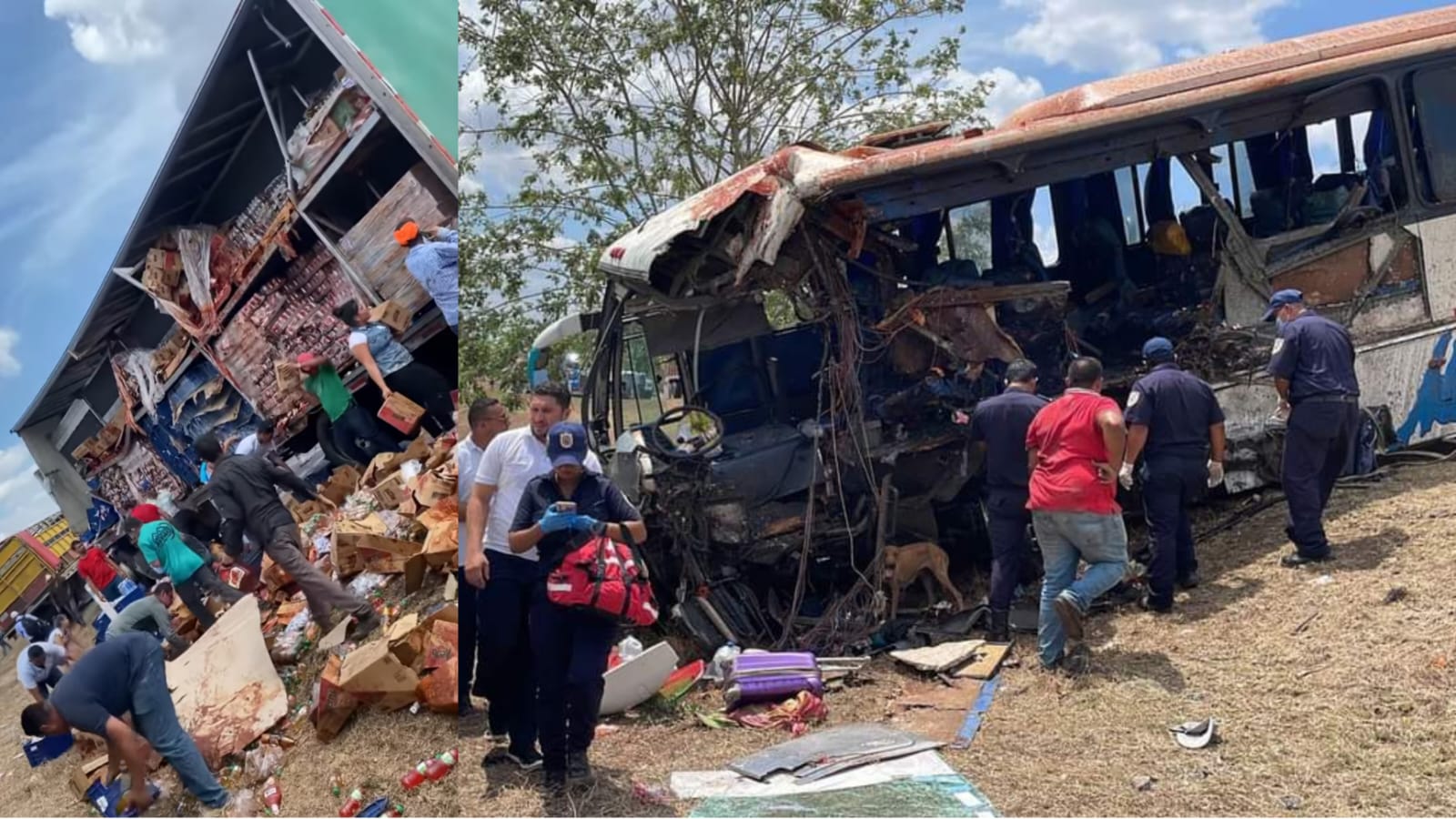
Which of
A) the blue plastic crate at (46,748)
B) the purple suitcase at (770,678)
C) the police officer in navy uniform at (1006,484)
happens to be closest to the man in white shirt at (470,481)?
the blue plastic crate at (46,748)

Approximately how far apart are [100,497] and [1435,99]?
7.24 meters

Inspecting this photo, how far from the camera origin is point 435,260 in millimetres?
3529

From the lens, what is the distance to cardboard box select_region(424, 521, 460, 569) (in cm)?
400

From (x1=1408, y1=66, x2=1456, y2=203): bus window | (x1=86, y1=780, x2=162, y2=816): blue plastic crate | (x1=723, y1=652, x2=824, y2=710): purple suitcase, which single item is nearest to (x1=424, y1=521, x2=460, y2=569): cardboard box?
(x1=86, y1=780, x2=162, y2=816): blue plastic crate

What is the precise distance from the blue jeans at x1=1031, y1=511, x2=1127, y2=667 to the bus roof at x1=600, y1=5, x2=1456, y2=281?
74.9 inches

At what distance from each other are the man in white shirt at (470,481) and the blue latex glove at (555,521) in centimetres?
30

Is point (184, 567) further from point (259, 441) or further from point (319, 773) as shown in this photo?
point (319, 773)

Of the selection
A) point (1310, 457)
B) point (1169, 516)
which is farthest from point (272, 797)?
point (1310, 457)

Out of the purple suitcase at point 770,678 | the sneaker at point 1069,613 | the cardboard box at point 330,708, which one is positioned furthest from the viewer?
the purple suitcase at point 770,678

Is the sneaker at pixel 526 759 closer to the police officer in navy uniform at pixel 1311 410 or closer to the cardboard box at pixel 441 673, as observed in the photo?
the cardboard box at pixel 441 673

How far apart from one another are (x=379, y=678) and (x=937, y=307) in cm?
399

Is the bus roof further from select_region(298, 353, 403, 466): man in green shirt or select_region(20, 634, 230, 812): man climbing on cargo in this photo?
select_region(20, 634, 230, 812): man climbing on cargo

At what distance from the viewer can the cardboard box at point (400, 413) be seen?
3.62 meters

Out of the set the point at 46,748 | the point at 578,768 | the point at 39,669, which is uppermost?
the point at 39,669
